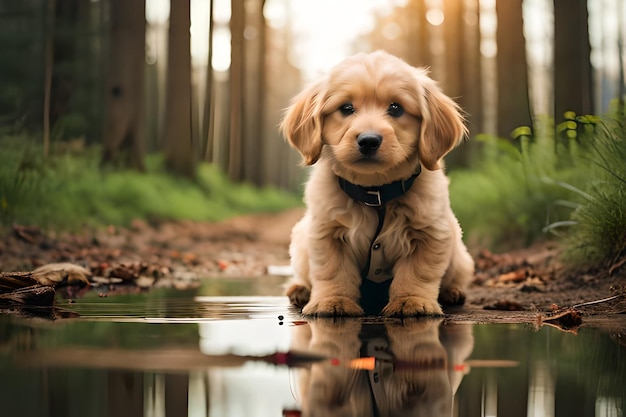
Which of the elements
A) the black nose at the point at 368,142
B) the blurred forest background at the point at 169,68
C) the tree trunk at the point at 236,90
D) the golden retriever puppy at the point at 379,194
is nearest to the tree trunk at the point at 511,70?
the blurred forest background at the point at 169,68

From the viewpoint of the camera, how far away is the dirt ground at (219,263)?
4.26 metres

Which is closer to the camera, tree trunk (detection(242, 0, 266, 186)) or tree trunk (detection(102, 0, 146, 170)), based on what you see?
tree trunk (detection(102, 0, 146, 170))

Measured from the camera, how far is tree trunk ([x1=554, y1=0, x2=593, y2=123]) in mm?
7852

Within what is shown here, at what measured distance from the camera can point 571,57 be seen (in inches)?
315

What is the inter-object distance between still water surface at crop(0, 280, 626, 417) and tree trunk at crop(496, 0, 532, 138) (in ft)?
22.7

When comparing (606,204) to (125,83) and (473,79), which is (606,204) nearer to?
(125,83)

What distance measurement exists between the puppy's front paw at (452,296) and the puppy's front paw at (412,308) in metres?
0.69

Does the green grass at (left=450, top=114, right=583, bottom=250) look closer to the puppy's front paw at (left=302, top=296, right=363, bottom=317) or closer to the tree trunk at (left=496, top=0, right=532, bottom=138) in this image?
the tree trunk at (left=496, top=0, right=532, bottom=138)

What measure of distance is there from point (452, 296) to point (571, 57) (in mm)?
4701

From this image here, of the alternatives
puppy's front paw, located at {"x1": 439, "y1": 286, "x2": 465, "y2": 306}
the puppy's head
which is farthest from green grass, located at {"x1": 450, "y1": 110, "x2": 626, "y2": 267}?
the puppy's head

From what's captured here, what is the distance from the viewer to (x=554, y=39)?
8109 millimetres

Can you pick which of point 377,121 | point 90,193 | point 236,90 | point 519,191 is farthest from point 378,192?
point 236,90

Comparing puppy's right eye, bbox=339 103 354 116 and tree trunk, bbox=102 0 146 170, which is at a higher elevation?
tree trunk, bbox=102 0 146 170

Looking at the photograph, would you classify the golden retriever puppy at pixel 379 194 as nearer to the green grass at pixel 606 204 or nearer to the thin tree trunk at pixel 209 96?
the green grass at pixel 606 204
